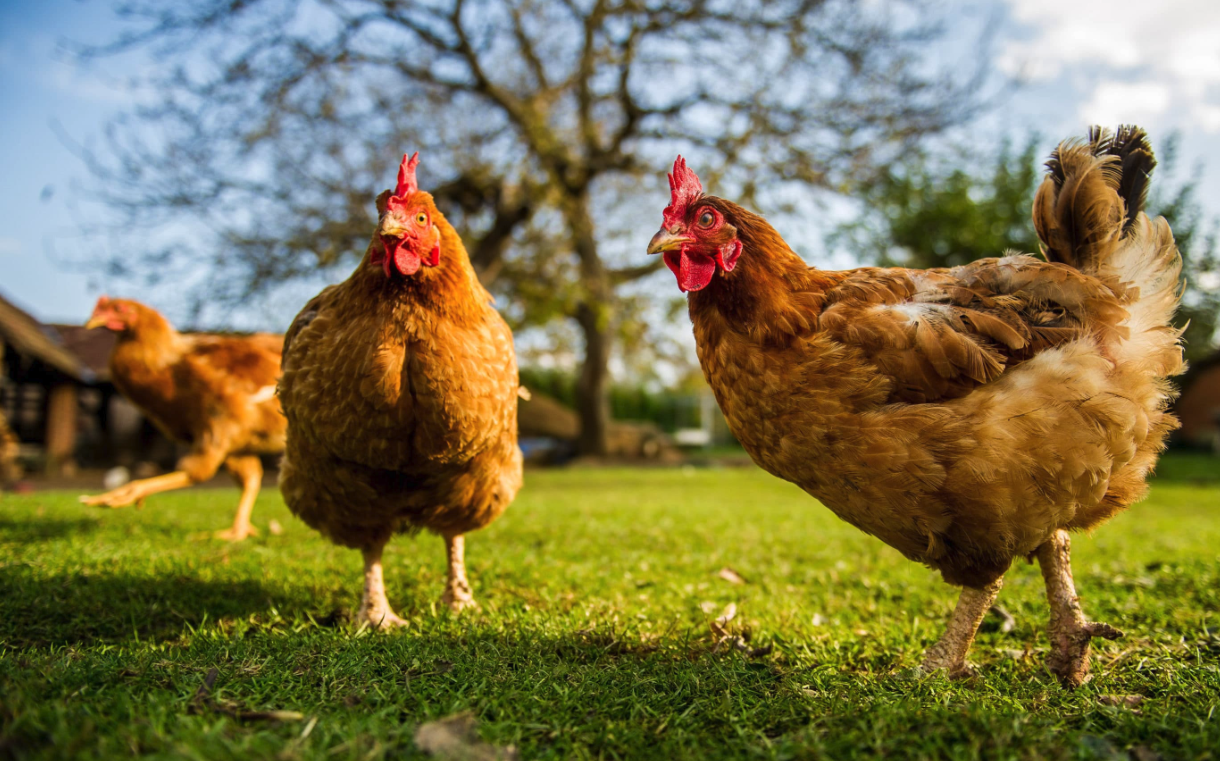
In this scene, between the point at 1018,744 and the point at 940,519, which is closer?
the point at 1018,744

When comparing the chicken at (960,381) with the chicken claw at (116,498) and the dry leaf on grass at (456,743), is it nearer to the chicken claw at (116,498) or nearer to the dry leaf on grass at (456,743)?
the dry leaf on grass at (456,743)

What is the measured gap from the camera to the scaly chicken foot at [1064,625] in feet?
8.28

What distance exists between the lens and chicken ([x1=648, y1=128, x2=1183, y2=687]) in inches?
94.2

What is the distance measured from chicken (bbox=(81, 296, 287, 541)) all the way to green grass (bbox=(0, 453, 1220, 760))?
59 cm

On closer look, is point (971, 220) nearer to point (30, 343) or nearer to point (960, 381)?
point (960, 381)

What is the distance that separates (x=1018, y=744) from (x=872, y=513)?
0.89 meters

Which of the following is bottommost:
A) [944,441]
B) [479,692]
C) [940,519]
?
[479,692]

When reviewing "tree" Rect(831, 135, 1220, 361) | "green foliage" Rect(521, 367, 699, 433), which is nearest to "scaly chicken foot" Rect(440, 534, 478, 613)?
"tree" Rect(831, 135, 1220, 361)

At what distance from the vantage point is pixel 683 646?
2783mm

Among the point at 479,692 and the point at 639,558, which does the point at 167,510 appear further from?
the point at 479,692

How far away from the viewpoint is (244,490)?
5.67 metres

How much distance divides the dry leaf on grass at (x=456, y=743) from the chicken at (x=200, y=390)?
14.0 ft

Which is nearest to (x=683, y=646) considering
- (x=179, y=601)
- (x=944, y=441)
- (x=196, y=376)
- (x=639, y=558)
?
(x=944, y=441)

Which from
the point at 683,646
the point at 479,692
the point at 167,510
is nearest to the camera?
the point at 479,692
